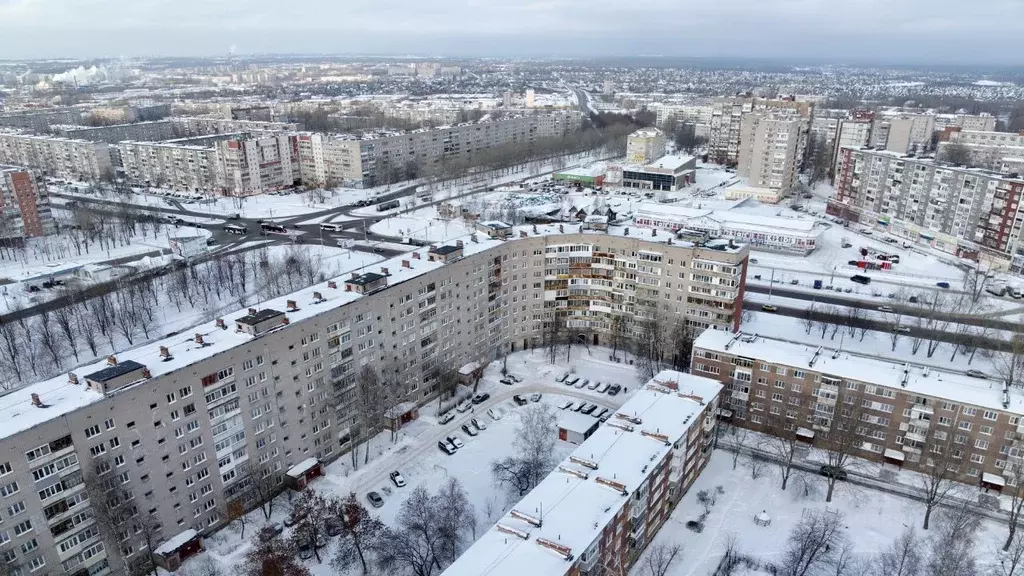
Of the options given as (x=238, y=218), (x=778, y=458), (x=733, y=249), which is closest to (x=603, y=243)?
(x=733, y=249)

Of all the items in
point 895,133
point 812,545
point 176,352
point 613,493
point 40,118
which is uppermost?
point 895,133

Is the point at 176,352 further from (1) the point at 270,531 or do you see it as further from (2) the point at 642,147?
(2) the point at 642,147

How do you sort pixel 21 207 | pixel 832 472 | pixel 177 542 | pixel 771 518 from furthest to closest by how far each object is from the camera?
pixel 21 207, pixel 832 472, pixel 771 518, pixel 177 542

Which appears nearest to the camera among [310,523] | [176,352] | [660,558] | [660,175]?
[660,558]

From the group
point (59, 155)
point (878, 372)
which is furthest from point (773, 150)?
point (59, 155)

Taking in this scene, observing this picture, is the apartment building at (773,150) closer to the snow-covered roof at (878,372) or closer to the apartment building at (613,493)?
the snow-covered roof at (878,372)

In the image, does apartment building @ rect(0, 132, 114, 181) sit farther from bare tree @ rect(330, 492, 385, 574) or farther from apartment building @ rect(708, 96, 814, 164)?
apartment building @ rect(708, 96, 814, 164)
